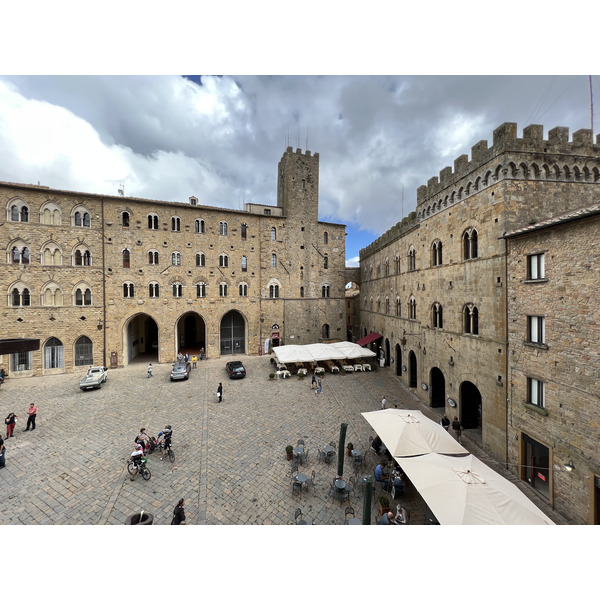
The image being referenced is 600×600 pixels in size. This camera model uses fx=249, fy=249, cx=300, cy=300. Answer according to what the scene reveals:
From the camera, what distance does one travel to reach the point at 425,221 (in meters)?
17.0

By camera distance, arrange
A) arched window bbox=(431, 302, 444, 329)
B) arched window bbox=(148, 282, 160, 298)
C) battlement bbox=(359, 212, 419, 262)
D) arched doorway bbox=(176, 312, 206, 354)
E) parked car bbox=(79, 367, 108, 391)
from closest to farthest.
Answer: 1. arched window bbox=(431, 302, 444, 329)
2. parked car bbox=(79, 367, 108, 391)
3. battlement bbox=(359, 212, 419, 262)
4. arched window bbox=(148, 282, 160, 298)
5. arched doorway bbox=(176, 312, 206, 354)

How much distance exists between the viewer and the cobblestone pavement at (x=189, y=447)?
8219 mm

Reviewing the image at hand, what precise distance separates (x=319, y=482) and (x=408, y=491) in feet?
11.1

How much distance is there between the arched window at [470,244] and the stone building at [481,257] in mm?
47

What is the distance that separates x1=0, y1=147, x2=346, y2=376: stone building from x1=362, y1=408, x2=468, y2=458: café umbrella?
21.1m

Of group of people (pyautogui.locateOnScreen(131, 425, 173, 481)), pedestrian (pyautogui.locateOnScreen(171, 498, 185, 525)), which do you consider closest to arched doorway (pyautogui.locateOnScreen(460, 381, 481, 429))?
pedestrian (pyautogui.locateOnScreen(171, 498, 185, 525))

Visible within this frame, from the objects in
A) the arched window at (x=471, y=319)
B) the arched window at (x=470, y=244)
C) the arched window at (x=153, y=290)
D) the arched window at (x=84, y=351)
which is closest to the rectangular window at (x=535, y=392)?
the arched window at (x=471, y=319)

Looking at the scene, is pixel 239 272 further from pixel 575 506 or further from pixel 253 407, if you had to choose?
pixel 575 506

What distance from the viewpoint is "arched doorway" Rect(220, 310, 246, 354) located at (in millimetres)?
29500

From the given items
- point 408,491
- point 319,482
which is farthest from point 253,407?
point 408,491

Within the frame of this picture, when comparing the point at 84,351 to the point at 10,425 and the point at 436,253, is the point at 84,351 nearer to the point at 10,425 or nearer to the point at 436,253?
the point at 10,425

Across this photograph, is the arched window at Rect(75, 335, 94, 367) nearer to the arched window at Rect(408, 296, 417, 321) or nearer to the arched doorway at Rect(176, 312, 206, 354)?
the arched doorway at Rect(176, 312, 206, 354)

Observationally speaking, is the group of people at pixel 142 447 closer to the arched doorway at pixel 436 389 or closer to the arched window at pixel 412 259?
the arched doorway at pixel 436 389

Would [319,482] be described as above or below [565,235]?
below
